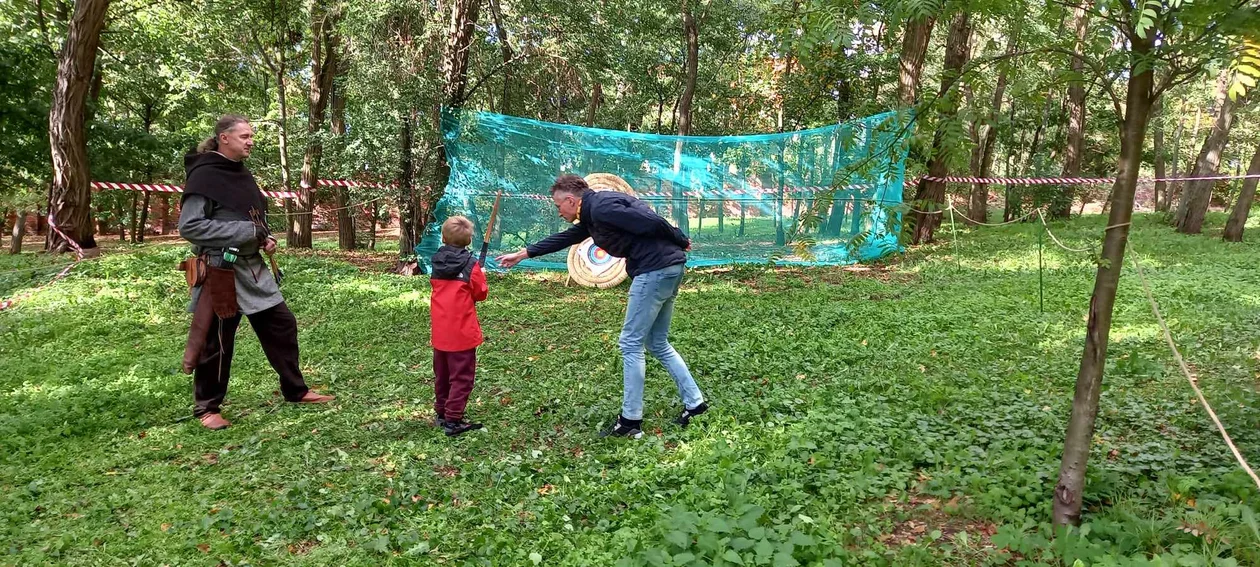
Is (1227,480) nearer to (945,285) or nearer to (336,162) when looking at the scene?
(945,285)

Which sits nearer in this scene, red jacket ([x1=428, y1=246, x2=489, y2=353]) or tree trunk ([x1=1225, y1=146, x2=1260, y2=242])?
red jacket ([x1=428, y1=246, x2=489, y2=353])

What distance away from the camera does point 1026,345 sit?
547 cm

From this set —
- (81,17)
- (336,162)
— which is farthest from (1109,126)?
(81,17)

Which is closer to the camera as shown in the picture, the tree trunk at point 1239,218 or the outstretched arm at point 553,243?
the outstretched arm at point 553,243

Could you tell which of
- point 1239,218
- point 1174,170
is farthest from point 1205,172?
point 1174,170

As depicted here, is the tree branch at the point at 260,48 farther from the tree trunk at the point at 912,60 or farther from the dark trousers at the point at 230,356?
the tree trunk at the point at 912,60

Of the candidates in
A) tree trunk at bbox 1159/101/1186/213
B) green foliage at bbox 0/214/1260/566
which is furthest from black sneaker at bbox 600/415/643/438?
tree trunk at bbox 1159/101/1186/213

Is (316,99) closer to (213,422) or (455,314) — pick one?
(213,422)

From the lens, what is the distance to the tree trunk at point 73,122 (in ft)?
31.3

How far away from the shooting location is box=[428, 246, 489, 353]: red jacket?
4145 mm

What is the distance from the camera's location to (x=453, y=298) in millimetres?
4145

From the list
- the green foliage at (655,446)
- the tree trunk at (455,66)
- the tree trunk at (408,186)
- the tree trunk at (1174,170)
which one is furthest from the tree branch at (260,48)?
the tree trunk at (1174,170)

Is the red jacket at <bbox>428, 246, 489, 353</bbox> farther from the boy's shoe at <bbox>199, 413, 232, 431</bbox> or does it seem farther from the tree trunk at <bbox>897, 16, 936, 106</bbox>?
the tree trunk at <bbox>897, 16, 936, 106</bbox>

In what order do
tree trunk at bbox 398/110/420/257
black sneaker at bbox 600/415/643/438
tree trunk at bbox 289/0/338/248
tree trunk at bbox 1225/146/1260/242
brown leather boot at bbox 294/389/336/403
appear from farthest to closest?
1. tree trunk at bbox 289/0/338/248
2. tree trunk at bbox 1225/146/1260/242
3. tree trunk at bbox 398/110/420/257
4. brown leather boot at bbox 294/389/336/403
5. black sneaker at bbox 600/415/643/438
